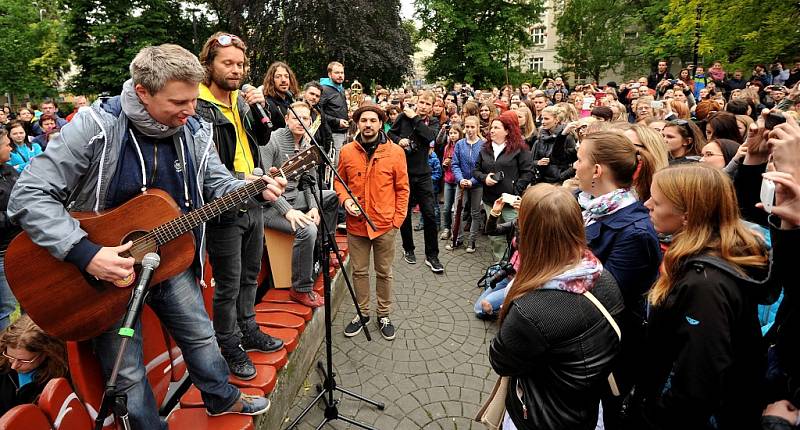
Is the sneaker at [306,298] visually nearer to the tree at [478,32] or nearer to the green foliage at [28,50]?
the green foliage at [28,50]

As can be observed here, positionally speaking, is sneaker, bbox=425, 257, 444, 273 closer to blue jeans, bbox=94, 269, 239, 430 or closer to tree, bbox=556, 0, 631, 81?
blue jeans, bbox=94, 269, 239, 430

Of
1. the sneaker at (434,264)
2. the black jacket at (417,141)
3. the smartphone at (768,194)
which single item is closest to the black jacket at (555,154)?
the black jacket at (417,141)

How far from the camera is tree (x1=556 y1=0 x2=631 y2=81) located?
32031 mm

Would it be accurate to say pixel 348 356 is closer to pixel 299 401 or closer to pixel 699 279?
pixel 299 401

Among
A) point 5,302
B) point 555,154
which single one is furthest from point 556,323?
point 5,302

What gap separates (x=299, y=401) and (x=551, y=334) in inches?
103

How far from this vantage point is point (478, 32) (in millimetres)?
32031

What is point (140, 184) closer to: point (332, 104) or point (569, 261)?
point (569, 261)

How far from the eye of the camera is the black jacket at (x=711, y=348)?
5.91 feet

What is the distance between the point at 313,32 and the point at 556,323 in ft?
80.5

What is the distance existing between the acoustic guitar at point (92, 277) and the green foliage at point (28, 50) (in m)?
30.3

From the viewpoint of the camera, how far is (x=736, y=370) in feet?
6.22

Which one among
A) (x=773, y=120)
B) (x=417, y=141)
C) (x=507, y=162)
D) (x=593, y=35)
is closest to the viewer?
(x=773, y=120)

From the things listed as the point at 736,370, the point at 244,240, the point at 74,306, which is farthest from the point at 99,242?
the point at 736,370
